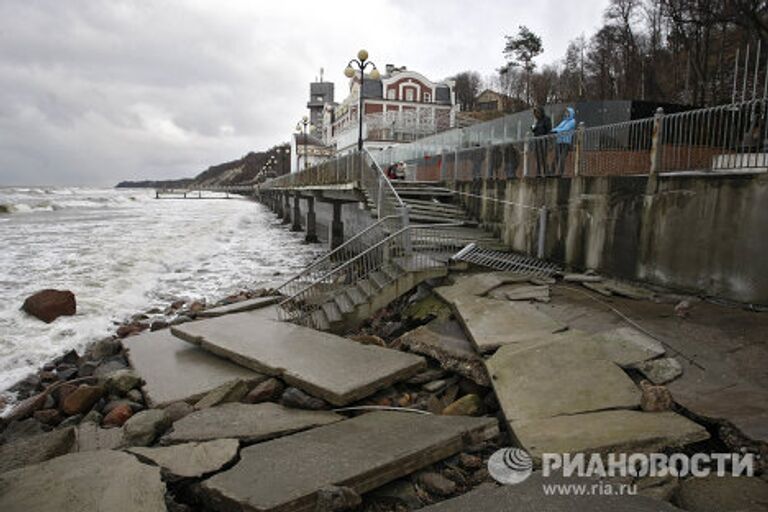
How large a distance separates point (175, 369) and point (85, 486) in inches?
131

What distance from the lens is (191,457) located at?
4.01m

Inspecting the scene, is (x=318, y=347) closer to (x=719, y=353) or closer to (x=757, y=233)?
(x=719, y=353)

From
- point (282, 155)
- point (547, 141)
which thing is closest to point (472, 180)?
point (547, 141)

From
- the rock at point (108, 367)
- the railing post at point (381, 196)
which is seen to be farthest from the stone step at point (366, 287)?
the rock at point (108, 367)

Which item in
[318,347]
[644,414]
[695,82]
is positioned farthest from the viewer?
[695,82]

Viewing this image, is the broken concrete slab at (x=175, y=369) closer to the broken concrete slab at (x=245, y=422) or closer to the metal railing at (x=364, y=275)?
the broken concrete slab at (x=245, y=422)

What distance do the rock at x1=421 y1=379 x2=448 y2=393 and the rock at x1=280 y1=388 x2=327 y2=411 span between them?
1.22 meters

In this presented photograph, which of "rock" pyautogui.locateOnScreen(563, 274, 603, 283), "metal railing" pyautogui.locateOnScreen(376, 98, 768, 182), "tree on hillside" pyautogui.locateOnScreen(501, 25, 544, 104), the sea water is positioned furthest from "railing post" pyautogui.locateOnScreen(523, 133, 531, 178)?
"tree on hillside" pyautogui.locateOnScreen(501, 25, 544, 104)

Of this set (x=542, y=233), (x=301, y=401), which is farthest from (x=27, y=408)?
(x=542, y=233)

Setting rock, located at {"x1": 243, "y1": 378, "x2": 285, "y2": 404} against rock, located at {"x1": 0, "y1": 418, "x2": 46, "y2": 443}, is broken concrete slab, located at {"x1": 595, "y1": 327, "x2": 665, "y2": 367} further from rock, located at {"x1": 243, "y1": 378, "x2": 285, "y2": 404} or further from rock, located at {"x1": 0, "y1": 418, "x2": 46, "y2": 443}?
rock, located at {"x1": 0, "y1": 418, "x2": 46, "y2": 443}

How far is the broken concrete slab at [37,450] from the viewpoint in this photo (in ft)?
13.8

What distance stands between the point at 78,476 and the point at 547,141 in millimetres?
10316

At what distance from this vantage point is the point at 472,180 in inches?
563

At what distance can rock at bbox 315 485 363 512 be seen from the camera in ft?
10.7
